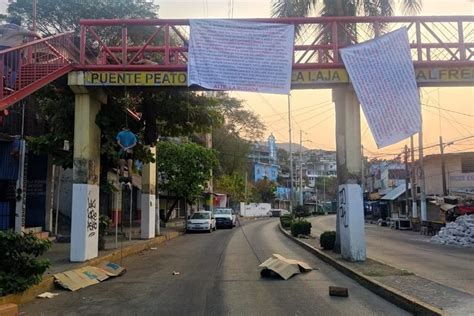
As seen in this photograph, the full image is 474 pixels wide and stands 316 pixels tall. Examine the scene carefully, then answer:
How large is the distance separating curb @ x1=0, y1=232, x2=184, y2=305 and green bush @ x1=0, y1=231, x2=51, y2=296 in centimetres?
18

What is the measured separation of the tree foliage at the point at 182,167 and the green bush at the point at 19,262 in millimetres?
25955

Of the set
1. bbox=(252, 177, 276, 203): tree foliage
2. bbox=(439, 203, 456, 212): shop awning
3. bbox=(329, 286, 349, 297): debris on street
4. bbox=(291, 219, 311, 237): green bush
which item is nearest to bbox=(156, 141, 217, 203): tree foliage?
bbox=(291, 219, 311, 237): green bush

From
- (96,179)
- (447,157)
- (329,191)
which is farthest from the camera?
(329,191)

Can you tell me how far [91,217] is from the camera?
15.7 m

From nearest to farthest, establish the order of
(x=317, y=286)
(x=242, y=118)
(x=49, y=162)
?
(x=317, y=286), (x=49, y=162), (x=242, y=118)

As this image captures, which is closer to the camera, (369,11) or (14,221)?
(369,11)

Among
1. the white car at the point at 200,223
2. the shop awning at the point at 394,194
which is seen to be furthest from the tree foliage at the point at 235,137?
the white car at the point at 200,223

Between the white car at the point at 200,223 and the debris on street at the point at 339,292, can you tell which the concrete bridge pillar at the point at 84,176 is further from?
the white car at the point at 200,223

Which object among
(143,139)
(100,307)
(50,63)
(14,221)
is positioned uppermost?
(50,63)

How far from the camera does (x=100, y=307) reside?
30.7 ft

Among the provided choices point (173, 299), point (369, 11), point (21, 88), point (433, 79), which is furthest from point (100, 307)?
point (369, 11)

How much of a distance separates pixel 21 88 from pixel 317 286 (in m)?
8.60

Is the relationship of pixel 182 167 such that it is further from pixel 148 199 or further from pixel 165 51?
pixel 165 51

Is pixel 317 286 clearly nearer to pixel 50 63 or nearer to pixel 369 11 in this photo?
pixel 50 63
